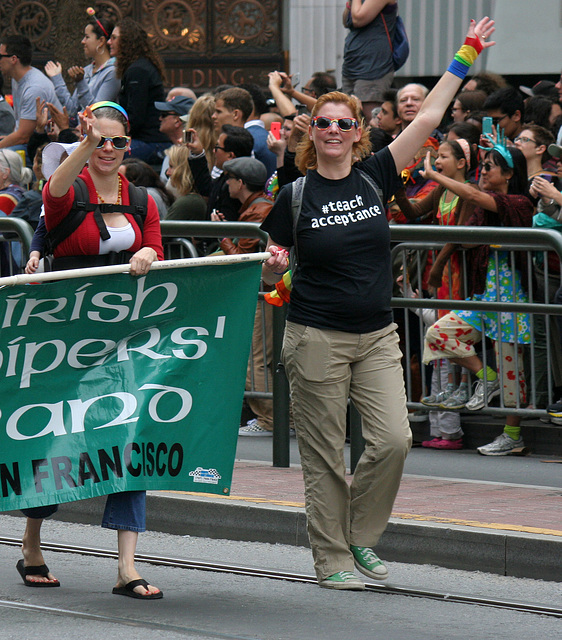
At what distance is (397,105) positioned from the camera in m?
10.9

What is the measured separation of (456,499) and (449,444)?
175cm

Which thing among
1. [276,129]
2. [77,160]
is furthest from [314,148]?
[276,129]

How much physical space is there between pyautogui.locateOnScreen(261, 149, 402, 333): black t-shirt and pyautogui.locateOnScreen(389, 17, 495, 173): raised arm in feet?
0.82

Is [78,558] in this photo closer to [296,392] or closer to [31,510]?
[31,510]

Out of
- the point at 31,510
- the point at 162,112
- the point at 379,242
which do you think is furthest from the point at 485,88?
the point at 31,510

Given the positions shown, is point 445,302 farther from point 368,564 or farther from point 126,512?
point 126,512

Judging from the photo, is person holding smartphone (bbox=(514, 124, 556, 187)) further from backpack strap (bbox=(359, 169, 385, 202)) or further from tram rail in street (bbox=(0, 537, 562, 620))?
tram rail in street (bbox=(0, 537, 562, 620))

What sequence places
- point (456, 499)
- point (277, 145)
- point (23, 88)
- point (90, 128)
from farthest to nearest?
1. point (23, 88)
2. point (277, 145)
3. point (456, 499)
4. point (90, 128)

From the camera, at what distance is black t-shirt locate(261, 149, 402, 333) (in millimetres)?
5512

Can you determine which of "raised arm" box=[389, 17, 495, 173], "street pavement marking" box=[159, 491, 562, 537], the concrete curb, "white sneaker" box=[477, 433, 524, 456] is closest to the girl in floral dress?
"white sneaker" box=[477, 433, 524, 456]

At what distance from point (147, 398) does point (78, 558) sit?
1.26 m

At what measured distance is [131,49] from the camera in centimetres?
1262

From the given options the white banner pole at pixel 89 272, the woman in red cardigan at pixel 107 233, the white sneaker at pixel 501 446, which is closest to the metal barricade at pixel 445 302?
the white sneaker at pixel 501 446

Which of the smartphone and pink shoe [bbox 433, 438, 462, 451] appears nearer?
pink shoe [bbox 433, 438, 462, 451]
